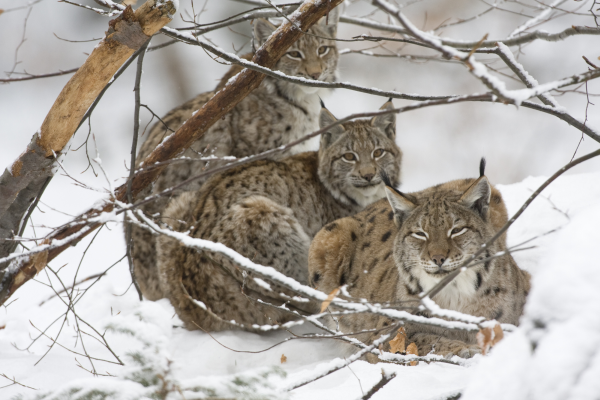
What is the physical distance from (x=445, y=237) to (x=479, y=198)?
40 cm

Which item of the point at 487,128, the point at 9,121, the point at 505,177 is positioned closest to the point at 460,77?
the point at 487,128

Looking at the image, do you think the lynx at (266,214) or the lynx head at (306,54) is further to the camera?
the lynx head at (306,54)

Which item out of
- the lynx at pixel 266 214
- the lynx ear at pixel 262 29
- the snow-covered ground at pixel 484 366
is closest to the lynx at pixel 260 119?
the lynx ear at pixel 262 29

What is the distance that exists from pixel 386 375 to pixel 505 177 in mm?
11553

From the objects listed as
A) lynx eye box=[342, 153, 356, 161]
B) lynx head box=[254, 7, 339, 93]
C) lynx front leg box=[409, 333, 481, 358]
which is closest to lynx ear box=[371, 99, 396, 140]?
lynx eye box=[342, 153, 356, 161]

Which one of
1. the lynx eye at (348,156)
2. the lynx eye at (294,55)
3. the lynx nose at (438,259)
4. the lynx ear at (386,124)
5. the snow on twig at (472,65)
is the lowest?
the snow on twig at (472,65)

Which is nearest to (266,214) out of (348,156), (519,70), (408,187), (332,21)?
(348,156)

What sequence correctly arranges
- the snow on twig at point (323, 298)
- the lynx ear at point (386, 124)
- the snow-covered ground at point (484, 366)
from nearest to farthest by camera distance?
the snow-covered ground at point (484, 366) < the snow on twig at point (323, 298) < the lynx ear at point (386, 124)

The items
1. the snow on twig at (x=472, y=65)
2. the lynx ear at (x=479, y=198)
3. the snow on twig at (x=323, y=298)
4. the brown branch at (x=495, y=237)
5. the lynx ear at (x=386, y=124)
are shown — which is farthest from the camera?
the lynx ear at (x=386, y=124)

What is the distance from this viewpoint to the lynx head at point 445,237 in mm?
3709

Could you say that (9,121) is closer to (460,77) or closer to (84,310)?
(84,310)

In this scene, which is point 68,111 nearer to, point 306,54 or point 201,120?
point 201,120

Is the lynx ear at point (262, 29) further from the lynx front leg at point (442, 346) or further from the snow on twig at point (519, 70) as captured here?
the lynx front leg at point (442, 346)

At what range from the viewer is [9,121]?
14.4m
